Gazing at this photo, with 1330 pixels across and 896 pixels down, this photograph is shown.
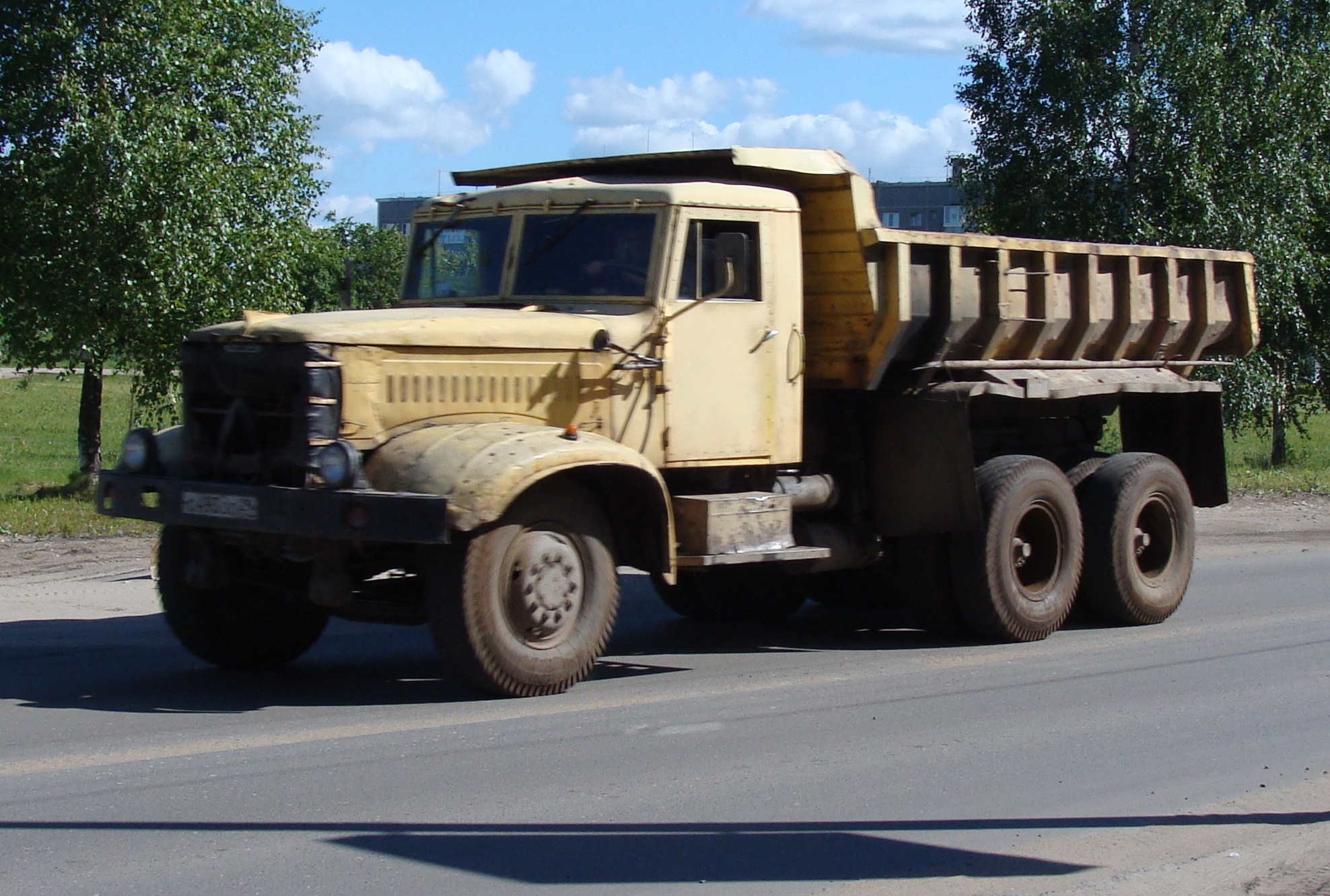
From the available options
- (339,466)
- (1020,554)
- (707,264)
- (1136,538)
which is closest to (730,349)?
(707,264)

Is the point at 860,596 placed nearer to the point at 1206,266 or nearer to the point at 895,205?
the point at 1206,266

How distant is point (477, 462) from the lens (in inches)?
284

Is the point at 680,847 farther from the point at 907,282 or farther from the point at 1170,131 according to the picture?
the point at 1170,131

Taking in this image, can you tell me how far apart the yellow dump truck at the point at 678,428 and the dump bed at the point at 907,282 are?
0.02 metres

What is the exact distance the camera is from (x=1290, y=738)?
23.7 ft

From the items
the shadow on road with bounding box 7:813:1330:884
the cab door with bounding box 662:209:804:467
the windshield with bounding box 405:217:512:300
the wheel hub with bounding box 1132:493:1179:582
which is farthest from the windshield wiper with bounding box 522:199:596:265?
the wheel hub with bounding box 1132:493:1179:582

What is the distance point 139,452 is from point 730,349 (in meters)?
3.14

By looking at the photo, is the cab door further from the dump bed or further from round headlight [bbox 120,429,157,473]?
round headlight [bbox 120,429,157,473]

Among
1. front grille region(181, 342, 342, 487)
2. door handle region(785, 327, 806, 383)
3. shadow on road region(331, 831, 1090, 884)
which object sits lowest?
shadow on road region(331, 831, 1090, 884)

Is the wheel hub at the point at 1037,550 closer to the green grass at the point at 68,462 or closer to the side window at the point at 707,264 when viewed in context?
the side window at the point at 707,264

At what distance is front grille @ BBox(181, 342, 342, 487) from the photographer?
7324 mm

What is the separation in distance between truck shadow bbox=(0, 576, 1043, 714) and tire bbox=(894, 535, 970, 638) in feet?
0.61

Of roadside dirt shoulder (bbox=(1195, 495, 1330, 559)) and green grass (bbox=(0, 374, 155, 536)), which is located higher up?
green grass (bbox=(0, 374, 155, 536))

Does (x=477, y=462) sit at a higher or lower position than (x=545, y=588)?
higher
